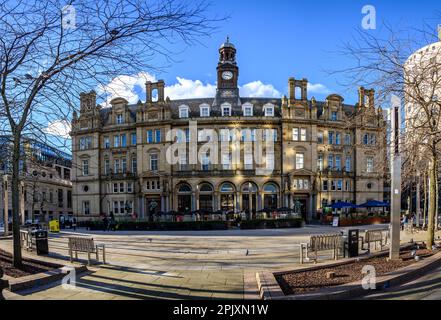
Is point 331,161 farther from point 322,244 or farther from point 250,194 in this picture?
point 322,244

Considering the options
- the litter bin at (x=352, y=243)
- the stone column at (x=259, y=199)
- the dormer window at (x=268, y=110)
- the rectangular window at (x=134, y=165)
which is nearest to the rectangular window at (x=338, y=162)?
the dormer window at (x=268, y=110)

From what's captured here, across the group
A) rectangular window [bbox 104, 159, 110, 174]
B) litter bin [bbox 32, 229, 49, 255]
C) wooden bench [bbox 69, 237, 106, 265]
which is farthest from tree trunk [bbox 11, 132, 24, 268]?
rectangular window [bbox 104, 159, 110, 174]

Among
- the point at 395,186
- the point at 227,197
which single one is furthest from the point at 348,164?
the point at 395,186

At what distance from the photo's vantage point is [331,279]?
814 cm

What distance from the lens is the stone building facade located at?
147 ft

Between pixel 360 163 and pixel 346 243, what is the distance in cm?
4256

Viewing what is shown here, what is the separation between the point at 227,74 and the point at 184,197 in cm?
2249

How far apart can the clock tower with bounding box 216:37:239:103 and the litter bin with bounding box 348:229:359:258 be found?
3999 cm

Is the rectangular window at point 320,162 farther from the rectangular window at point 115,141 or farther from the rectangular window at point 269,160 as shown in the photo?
the rectangular window at point 115,141

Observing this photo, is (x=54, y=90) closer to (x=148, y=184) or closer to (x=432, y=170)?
(x=432, y=170)

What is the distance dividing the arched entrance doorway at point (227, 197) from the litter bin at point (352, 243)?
109ft

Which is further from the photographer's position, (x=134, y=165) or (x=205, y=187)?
(x=134, y=165)

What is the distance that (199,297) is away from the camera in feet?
22.7

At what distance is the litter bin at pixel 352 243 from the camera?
451 inches
